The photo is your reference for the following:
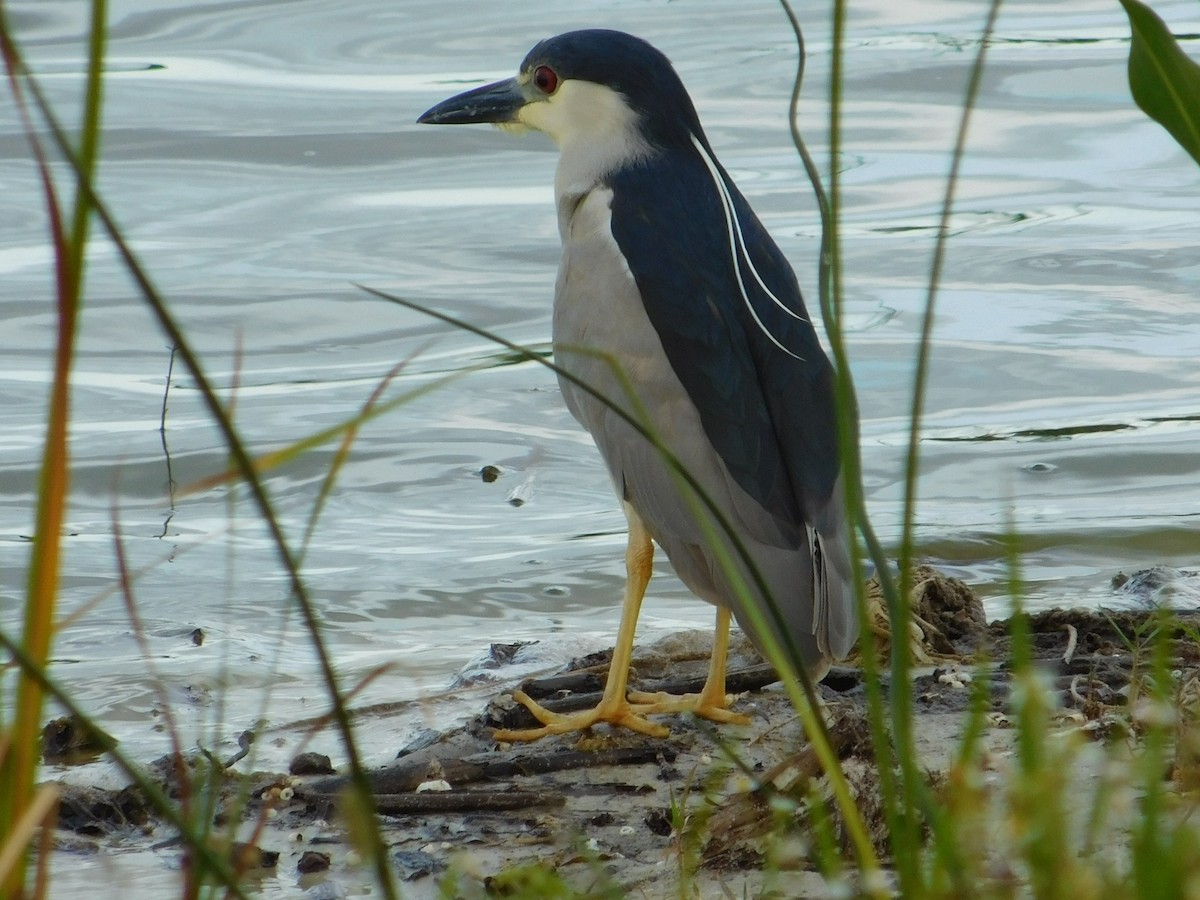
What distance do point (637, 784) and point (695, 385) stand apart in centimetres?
89

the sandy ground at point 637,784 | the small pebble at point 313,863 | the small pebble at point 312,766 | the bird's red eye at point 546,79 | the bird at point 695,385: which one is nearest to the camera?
the sandy ground at point 637,784

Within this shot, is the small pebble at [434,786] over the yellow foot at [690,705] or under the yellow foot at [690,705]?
over

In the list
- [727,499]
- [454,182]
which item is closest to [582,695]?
[727,499]

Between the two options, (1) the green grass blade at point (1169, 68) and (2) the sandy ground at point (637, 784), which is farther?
(2) the sandy ground at point (637, 784)

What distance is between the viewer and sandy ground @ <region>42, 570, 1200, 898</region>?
270 centimetres

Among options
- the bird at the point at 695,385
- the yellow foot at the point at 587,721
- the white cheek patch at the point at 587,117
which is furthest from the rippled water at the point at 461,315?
the white cheek patch at the point at 587,117

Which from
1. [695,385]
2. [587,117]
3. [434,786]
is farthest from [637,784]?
[587,117]

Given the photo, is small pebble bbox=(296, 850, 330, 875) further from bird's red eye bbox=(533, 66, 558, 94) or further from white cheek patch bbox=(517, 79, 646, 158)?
bird's red eye bbox=(533, 66, 558, 94)

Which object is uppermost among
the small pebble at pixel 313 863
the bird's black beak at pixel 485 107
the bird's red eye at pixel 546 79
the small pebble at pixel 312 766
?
the bird's red eye at pixel 546 79

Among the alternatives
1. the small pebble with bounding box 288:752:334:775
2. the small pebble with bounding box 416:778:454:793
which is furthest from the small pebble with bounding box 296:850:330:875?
the small pebble with bounding box 288:752:334:775

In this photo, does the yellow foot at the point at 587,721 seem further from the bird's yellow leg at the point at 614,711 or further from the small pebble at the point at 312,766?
the small pebble at the point at 312,766

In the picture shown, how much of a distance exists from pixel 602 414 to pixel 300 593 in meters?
2.57

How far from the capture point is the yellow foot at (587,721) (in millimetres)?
3697

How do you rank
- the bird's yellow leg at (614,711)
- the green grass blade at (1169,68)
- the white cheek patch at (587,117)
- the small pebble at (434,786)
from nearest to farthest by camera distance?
the green grass blade at (1169,68)
the small pebble at (434,786)
the bird's yellow leg at (614,711)
the white cheek patch at (587,117)
